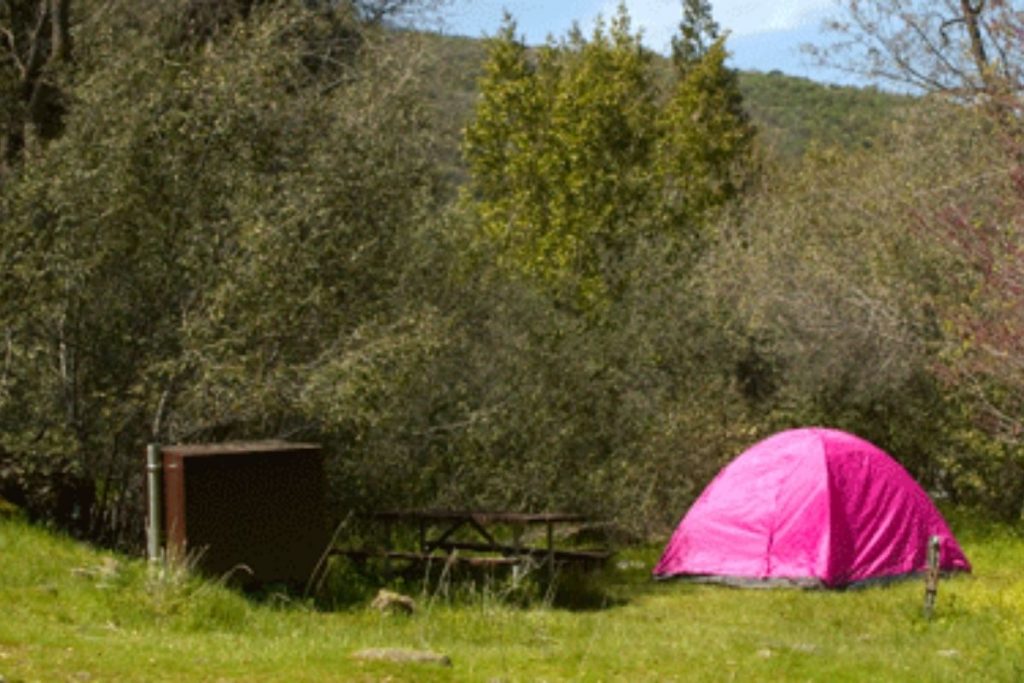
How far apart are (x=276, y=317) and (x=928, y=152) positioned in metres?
13.7

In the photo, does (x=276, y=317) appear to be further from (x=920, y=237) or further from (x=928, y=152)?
(x=928, y=152)

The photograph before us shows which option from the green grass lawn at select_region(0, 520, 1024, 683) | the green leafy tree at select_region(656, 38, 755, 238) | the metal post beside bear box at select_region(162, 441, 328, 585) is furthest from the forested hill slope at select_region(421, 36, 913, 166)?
the metal post beside bear box at select_region(162, 441, 328, 585)

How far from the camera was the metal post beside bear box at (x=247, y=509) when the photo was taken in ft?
41.4

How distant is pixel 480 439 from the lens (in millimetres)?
18266

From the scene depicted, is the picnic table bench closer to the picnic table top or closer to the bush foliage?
the picnic table top

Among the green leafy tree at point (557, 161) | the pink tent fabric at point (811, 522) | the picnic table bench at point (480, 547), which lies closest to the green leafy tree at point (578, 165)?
the green leafy tree at point (557, 161)

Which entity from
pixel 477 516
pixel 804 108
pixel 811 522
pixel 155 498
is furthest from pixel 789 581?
pixel 804 108

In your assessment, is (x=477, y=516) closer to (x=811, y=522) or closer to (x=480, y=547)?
(x=480, y=547)

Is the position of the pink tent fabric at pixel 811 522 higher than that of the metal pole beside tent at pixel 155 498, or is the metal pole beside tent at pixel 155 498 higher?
the metal pole beside tent at pixel 155 498

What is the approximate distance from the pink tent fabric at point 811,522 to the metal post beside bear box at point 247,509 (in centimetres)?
614

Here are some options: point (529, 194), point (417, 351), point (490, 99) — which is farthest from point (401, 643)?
point (490, 99)

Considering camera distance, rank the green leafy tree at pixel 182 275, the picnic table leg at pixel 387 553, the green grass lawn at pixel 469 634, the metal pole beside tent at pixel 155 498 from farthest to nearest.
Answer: the picnic table leg at pixel 387 553, the green leafy tree at pixel 182 275, the metal pole beside tent at pixel 155 498, the green grass lawn at pixel 469 634

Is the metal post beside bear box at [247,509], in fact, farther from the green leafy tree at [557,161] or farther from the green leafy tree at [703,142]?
the green leafy tree at [703,142]

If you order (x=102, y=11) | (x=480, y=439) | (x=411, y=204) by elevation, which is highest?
(x=102, y=11)
